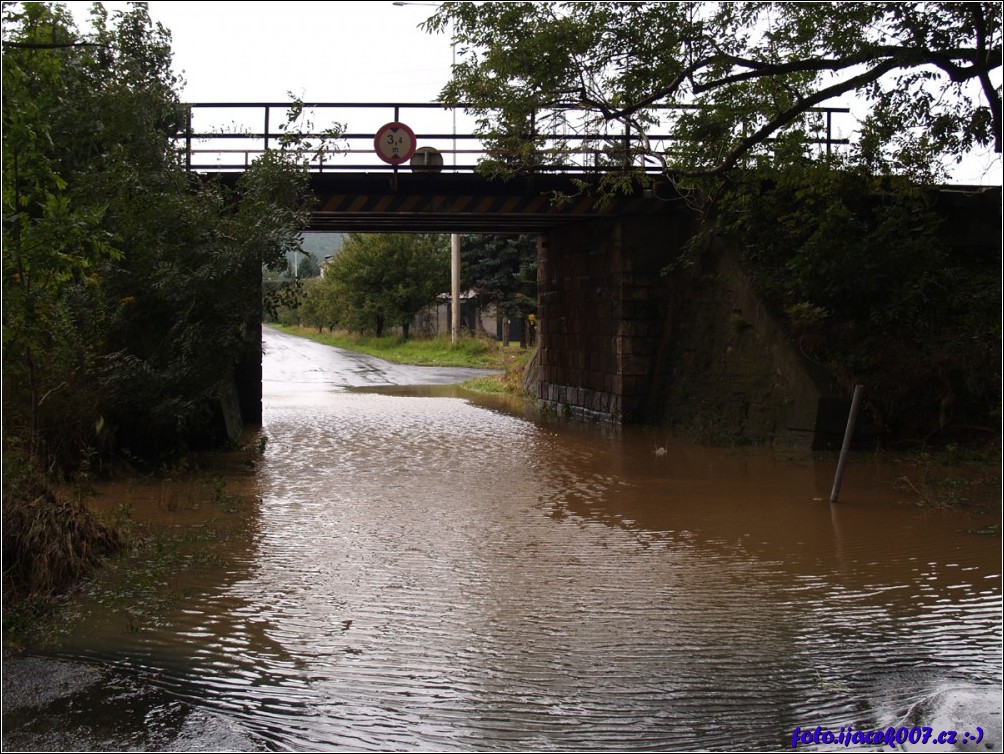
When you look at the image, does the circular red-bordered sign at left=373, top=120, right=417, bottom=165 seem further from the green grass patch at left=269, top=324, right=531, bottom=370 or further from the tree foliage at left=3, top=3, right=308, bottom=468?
the green grass patch at left=269, top=324, right=531, bottom=370

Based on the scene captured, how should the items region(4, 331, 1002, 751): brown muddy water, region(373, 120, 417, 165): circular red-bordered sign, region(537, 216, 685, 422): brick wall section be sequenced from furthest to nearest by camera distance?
region(537, 216, 685, 422): brick wall section, region(373, 120, 417, 165): circular red-bordered sign, region(4, 331, 1002, 751): brown muddy water

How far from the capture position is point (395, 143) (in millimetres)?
18344

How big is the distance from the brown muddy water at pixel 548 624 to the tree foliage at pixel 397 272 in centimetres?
4094

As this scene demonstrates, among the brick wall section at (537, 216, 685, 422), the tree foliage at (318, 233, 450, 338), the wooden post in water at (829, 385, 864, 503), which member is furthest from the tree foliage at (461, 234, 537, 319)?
the wooden post in water at (829, 385, 864, 503)

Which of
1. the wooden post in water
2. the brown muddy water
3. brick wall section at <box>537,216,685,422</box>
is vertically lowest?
the brown muddy water

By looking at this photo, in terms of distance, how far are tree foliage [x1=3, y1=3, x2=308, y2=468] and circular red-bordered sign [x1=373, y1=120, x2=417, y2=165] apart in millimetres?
3963

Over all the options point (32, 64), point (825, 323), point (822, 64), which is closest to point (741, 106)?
point (822, 64)

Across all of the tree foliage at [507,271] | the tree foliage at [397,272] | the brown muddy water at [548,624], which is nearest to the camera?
the brown muddy water at [548,624]

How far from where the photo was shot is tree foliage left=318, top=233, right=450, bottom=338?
52.8 m

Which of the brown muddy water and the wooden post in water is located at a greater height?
the wooden post in water

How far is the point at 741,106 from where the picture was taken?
1285 centimetres

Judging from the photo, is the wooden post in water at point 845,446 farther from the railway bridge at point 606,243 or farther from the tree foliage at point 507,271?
the tree foliage at point 507,271

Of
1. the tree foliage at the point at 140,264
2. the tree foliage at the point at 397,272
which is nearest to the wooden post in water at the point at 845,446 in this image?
the tree foliage at the point at 140,264

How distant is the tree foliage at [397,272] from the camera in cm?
5284
